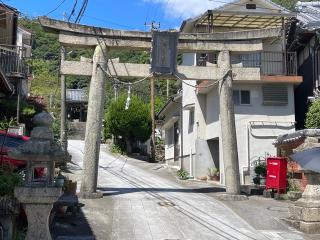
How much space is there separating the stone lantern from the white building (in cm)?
1315

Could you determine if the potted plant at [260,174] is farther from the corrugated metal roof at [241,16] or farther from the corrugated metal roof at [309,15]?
the corrugated metal roof at [241,16]

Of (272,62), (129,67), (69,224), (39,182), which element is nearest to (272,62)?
(272,62)

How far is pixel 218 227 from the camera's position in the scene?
13609mm

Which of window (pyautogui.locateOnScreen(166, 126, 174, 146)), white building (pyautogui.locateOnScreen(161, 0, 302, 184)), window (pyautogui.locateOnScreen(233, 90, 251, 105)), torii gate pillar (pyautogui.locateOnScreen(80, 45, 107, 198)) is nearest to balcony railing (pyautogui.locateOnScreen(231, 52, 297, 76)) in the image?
white building (pyautogui.locateOnScreen(161, 0, 302, 184))

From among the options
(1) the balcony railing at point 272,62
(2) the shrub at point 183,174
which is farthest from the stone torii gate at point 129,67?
(2) the shrub at point 183,174

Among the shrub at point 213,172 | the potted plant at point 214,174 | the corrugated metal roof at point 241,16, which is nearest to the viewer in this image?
the corrugated metal roof at point 241,16

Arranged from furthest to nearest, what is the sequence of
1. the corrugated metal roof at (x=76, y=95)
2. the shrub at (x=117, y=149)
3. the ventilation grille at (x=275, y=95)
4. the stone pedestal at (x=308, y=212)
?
the corrugated metal roof at (x=76, y=95), the shrub at (x=117, y=149), the ventilation grille at (x=275, y=95), the stone pedestal at (x=308, y=212)

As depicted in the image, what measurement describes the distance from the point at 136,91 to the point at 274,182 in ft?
147

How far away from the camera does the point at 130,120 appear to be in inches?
1588

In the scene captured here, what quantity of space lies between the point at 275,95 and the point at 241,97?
67.8 inches

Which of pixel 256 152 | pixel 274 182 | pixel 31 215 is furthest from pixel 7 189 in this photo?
pixel 256 152

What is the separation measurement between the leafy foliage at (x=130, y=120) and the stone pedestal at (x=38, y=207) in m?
30.7

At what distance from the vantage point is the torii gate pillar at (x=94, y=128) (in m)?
17.3

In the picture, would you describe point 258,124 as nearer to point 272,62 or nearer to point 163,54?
point 272,62
